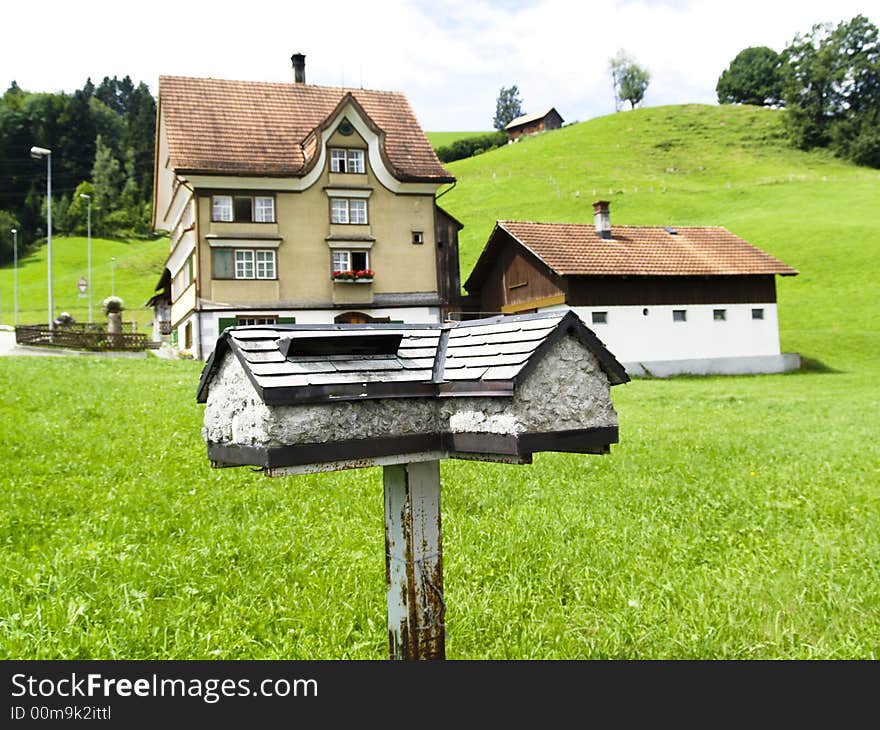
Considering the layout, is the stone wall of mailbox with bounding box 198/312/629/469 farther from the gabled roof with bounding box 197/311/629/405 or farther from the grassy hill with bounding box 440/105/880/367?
the grassy hill with bounding box 440/105/880/367

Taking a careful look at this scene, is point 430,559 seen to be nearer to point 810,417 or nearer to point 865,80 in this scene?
point 810,417

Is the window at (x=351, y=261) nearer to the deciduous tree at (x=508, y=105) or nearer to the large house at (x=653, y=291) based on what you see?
the large house at (x=653, y=291)

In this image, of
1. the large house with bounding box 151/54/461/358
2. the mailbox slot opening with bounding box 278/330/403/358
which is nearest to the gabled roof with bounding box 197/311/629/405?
the mailbox slot opening with bounding box 278/330/403/358

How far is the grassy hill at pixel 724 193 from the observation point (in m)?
45.9

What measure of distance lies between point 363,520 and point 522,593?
2340 millimetres

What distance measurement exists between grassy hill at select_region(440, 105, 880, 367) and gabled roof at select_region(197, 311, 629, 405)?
3594 centimetres

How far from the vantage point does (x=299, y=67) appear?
41750 millimetres

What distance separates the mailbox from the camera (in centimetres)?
306

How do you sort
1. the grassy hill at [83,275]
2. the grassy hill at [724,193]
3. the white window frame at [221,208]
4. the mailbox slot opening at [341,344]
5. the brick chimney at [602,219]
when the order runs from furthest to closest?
the grassy hill at [83,275], the grassy hill at [724,193], the brick chimney at [602,219], the white window frame at [221,208], the mailbox slot opening at [341,344]

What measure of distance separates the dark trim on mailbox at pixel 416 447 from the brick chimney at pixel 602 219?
113 ft

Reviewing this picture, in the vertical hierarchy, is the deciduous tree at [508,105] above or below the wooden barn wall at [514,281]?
above

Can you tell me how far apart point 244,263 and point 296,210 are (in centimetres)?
344

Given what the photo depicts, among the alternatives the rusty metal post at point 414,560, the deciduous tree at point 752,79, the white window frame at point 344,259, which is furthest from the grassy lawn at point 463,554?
the deciduous tree at point 752,79

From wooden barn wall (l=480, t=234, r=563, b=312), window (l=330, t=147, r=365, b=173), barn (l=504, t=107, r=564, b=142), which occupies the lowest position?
wooden barn wall (l=480, t=234, r=563, b=312)
